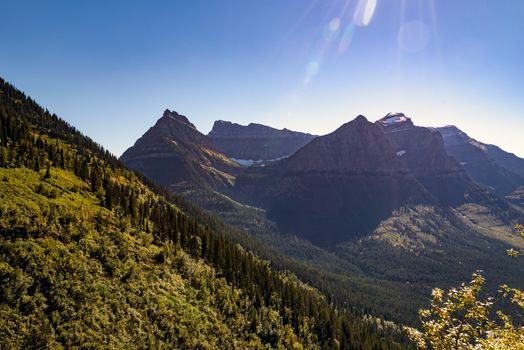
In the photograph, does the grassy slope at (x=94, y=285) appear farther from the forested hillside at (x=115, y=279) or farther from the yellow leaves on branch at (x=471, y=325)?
the yellow leaves on branch at (x=471, y=325)

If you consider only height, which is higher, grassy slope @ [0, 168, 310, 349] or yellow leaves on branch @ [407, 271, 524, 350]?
yellow leaves on branch @ [407, 271, 524, 350]

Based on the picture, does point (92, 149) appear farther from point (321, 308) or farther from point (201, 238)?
point (321, 308)

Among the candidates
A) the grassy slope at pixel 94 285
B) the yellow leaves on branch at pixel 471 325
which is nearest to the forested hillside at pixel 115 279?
the grassy slope at pixel 94 285

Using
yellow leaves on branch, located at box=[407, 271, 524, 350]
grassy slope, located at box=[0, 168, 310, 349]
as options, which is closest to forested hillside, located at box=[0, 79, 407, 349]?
grassy slope, located at box=[0, 168, 310, 349]

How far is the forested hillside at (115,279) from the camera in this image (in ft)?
138

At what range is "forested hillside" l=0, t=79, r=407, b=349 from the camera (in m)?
42.0

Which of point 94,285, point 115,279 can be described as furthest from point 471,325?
point 115,279

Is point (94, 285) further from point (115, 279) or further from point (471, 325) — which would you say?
point (471, 325)

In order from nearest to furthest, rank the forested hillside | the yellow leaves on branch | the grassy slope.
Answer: the yellow leaves on branch → the grassy slope → the forested hillside

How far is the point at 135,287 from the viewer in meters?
55.9

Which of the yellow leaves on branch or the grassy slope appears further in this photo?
the grassy slope

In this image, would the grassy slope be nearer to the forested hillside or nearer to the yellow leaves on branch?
the forested hillside

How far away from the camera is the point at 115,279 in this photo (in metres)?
54.2

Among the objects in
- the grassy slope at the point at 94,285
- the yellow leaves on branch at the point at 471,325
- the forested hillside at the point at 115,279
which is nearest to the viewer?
the yellow leaves on branch at the point at 471,325
